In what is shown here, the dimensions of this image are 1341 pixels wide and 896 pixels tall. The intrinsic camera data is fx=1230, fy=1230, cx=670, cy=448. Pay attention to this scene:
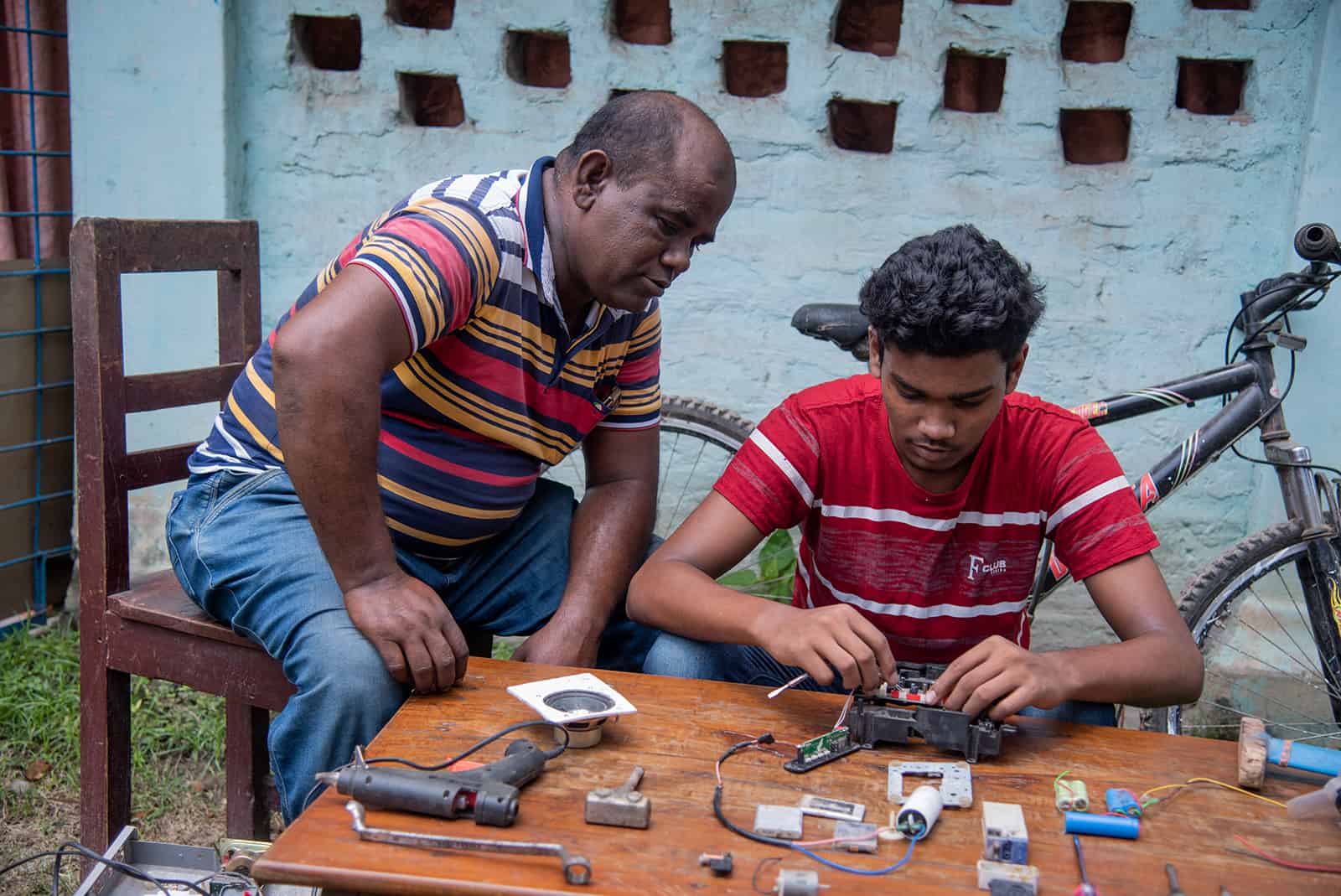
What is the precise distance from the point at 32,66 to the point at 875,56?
2644 millimetres

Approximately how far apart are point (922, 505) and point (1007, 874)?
924mm

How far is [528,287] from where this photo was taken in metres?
2.23

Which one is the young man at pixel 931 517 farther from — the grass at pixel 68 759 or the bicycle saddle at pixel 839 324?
the grass at pixel 68 759

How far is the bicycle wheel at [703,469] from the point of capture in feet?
11.9

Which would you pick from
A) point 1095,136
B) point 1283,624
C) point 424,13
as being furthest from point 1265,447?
point 424,13

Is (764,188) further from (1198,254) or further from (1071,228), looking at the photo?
(1198,254)

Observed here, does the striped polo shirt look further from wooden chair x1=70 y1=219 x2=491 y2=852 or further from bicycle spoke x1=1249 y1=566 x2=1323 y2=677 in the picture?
bicycle spoke x1=1249 y1=566 x2=1323 y2=677

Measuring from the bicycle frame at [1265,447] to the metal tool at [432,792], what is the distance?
75.3 inches

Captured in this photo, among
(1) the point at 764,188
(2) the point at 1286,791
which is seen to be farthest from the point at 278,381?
(1) the point at 764,188

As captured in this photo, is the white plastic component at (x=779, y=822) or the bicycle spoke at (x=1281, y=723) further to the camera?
the bicycle spoke at (x=1281, y=723)

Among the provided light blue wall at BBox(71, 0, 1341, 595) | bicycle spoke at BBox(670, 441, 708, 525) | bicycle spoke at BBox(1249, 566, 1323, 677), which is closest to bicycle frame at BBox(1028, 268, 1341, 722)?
bicycle spoke at BBox(1249, 566, 1323, 677)

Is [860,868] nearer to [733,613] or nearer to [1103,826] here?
[1103,826]

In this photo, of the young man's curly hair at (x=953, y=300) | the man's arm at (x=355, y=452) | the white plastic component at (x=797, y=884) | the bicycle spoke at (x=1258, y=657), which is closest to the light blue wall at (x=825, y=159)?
the bicycle spoke at (x=1258, y=657)

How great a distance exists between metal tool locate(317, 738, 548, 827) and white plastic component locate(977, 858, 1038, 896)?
1.81 ft
